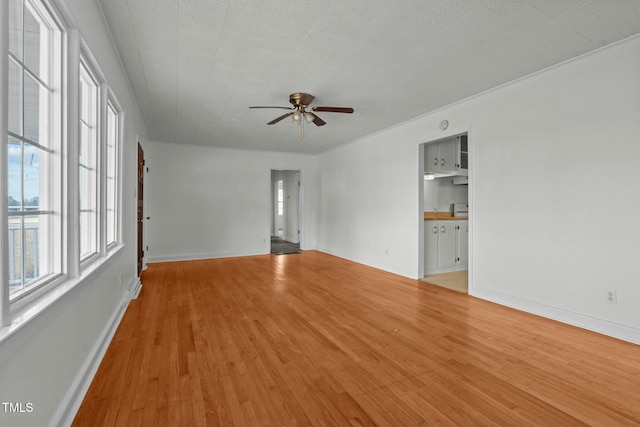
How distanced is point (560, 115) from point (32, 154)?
4223 mm

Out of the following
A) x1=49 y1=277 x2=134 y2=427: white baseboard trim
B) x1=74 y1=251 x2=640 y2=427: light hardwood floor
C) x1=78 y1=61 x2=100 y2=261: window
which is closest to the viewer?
x1=49 y1=277 x2=134 y2=427: white baseboard trim

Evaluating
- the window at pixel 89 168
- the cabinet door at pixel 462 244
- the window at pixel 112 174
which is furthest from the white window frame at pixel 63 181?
the cabinet door at pixel 462 244

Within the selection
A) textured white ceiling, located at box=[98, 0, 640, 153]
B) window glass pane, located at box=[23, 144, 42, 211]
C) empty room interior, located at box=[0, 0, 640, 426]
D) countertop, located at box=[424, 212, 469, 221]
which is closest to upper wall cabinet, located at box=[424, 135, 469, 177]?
empty room interior, located at box=[0, 0, 640, 426]

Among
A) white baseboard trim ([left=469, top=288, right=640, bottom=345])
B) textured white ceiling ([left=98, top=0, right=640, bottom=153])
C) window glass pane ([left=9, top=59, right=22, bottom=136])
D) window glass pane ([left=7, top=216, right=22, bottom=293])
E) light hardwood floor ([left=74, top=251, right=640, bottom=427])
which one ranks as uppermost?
textured white ceiling ([left=98, top=0, right=640, bottom=153])

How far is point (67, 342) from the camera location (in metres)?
1.64

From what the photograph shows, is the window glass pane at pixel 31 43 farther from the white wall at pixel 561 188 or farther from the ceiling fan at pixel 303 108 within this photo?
the white wall at pixel 561 188

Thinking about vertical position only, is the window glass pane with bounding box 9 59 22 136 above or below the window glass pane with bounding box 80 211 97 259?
above

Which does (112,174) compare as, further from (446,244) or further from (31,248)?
(446,244)

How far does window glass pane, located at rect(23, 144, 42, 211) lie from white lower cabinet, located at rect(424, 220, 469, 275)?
15.7ft

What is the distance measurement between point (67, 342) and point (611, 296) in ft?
13.6

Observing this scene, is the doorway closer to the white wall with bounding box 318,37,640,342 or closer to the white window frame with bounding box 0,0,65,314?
the white wall with bounding box 318,37,640,342

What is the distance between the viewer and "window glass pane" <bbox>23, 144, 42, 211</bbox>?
1396 millimetres

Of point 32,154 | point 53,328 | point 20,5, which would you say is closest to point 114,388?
point 53,328

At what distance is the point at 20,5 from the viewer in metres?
1.35
